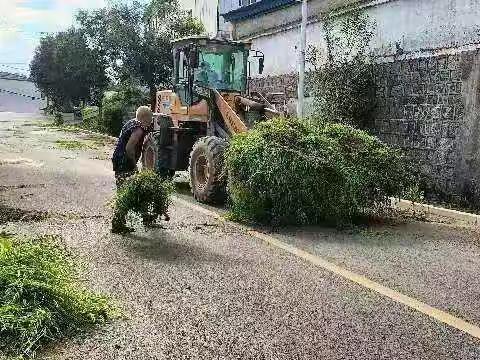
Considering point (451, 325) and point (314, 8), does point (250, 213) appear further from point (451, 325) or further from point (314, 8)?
point (314, 8)

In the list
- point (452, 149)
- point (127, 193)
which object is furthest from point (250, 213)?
point (452, 149)

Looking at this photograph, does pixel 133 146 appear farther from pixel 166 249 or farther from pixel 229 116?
pixel 229 116

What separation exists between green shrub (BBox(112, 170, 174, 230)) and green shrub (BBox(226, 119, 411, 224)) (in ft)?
4.46

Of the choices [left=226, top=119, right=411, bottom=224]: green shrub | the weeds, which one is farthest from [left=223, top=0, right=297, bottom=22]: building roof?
[left=226, top=119, right=411, bottom=224]: green shrub

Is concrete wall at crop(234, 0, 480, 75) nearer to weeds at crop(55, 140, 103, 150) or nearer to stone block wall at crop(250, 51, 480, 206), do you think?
stone block wall at crop(250, 51, 480, 206)

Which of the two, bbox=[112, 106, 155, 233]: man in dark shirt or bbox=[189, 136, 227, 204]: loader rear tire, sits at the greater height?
bbox=[112, 106, 155, 233]: man in dark shirt

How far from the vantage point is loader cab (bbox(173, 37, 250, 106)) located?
1174cm

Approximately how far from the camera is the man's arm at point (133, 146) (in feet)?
26.1

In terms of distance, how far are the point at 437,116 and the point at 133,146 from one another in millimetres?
6752

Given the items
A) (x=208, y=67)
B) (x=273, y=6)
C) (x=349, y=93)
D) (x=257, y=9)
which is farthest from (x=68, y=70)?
(x=208, y=67)

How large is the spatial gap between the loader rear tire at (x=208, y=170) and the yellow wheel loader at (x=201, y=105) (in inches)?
1.0

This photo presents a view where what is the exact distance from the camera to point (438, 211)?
10281mm

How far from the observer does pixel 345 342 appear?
13.7ft

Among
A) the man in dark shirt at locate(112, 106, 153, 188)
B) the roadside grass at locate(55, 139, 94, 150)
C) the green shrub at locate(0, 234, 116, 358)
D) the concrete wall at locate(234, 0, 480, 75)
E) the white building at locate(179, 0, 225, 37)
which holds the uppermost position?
the white building at locate(179, 0, 225, 37)
